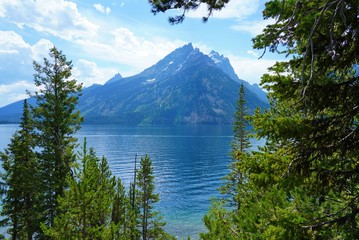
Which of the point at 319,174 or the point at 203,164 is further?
the point at 203,164

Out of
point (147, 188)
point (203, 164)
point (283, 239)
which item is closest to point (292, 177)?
point (283, 239)

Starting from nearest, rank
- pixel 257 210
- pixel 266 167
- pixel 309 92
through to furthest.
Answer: pixel 309 92
pixel 266 167
pixel 257 210

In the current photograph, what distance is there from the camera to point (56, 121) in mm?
23344

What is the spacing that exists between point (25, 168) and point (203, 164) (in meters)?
89.9

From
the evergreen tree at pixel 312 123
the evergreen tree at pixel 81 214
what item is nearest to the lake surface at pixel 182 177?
the evergreen tree at pixel 81 214

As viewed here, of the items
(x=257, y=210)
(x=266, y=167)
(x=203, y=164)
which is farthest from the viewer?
(x=203, y=164)

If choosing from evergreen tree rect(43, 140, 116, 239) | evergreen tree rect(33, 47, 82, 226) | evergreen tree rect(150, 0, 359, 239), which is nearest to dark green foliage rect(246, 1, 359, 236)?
evergreen tree rect(150, 0, 359, 239)

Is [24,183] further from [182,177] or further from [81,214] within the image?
[182,177]

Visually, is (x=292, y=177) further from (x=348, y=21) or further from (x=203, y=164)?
(x=203, y=164)

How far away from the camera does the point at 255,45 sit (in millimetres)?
5684

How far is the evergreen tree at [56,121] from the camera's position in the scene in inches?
920

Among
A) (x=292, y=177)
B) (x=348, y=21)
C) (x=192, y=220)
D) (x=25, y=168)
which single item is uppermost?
(x=348, y=21)

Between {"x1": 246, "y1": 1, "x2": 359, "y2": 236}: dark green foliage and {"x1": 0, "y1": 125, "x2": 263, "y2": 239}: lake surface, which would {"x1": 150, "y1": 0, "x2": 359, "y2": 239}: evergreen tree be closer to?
{"x1": 246, "y1": 1, "x2": 359, "y2": 236}: dark green foliage

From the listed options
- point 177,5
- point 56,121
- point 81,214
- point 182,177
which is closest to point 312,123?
point 177,5
